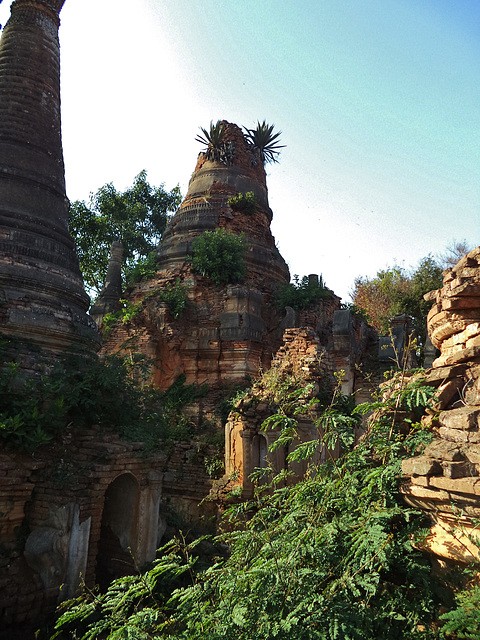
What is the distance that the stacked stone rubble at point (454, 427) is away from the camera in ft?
9.93

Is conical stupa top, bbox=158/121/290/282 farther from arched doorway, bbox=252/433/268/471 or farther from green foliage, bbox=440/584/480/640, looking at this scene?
green foliage, bbox=440/584/480/640

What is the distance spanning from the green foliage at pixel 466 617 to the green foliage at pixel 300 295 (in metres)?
11.0

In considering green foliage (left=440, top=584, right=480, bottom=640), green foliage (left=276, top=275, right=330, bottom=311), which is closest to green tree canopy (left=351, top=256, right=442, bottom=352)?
green foliage (left=276, top=275, right=330, bottom=311)

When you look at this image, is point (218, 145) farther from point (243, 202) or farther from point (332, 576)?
point (332, 576)

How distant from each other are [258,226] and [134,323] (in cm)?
530

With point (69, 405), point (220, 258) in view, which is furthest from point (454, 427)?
point (220, 258)

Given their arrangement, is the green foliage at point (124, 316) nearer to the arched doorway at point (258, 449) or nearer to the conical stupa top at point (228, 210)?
the conical stupa top at point (228, 210)

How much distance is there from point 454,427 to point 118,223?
75.4 ft

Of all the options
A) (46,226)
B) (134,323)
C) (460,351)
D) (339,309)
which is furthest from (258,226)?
(460,351)

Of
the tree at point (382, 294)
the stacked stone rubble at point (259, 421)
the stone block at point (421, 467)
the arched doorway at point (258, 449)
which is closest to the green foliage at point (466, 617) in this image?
the stone block at point (421, 467)

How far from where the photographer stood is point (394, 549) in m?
3.34

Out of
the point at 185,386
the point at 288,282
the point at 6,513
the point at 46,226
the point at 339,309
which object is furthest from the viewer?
the point at 288,282

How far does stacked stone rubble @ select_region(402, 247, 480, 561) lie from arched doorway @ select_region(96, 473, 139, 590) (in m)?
4.54

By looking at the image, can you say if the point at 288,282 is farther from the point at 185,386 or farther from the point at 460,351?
the point at 460,351
